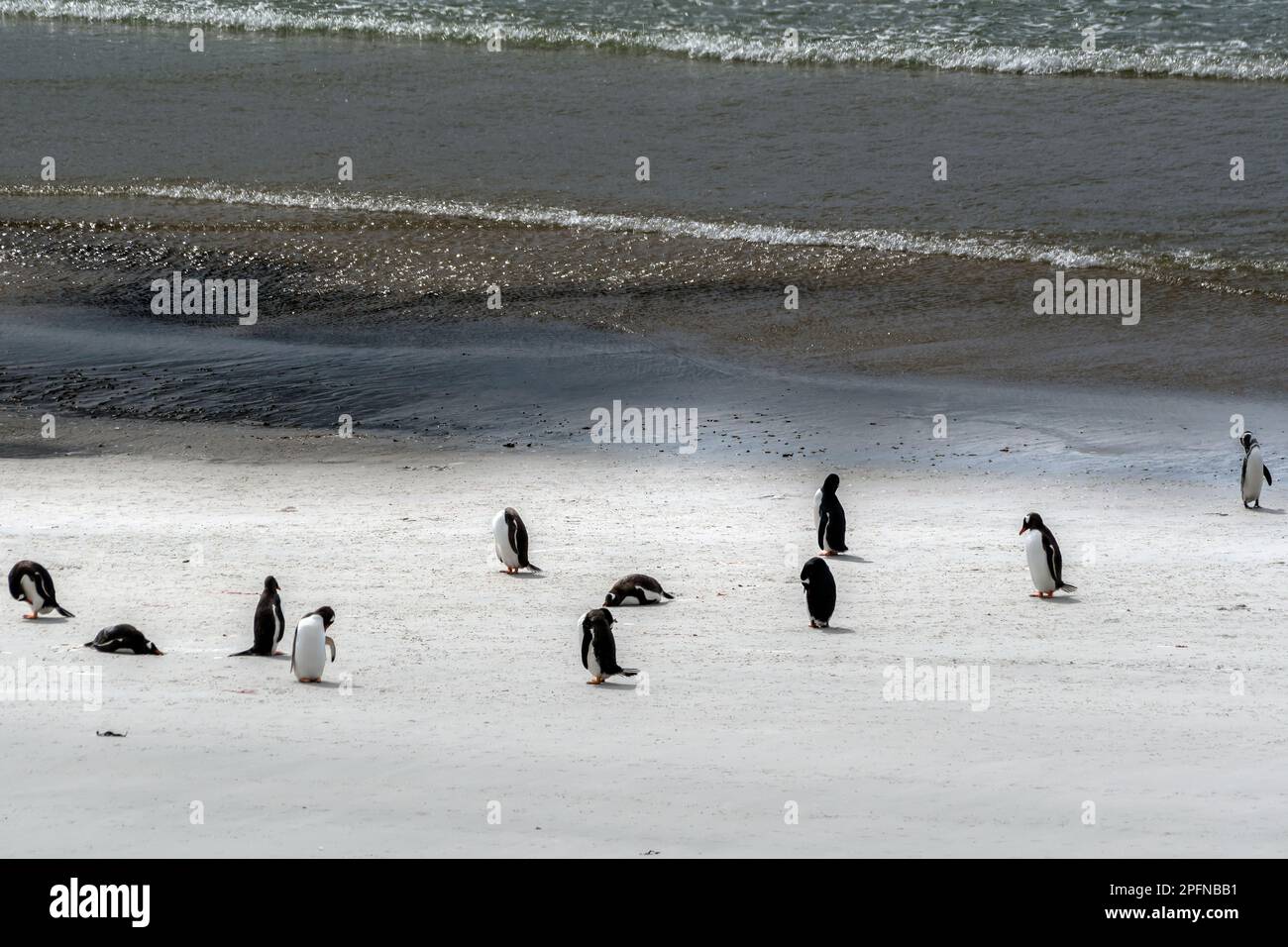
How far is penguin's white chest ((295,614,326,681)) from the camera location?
7.80 m

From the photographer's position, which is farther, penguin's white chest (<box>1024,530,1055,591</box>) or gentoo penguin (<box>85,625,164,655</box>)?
A: penguin's white chest (<box>1024,530,1055,591</box>)

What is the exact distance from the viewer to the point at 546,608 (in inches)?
364

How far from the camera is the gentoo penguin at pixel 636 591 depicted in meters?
9.13

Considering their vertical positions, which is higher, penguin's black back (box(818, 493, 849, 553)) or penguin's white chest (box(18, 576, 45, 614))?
penguin's black back (box(818, 493, 849, 553))

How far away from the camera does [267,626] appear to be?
8.26 m

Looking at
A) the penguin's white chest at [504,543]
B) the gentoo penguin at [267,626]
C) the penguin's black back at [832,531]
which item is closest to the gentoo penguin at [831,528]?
the penguin's black back at [832,531]

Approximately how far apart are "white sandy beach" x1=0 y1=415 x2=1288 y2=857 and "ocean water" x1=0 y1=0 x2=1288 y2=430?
3.53 meters

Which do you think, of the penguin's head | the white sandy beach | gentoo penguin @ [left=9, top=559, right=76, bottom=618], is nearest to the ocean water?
the white sandy beach

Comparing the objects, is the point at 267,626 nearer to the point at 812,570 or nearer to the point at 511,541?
the point at 511,541

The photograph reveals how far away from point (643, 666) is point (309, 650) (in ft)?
5.44

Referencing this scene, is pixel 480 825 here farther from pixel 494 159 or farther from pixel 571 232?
pixel 494 159

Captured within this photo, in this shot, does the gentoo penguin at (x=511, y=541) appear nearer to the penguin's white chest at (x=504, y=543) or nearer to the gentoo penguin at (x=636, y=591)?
the penguin's white chest at (x=504, y=543)

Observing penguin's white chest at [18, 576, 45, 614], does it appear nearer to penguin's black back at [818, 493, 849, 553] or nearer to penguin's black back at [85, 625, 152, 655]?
penguin's black back at [85, 625, 152, 655]

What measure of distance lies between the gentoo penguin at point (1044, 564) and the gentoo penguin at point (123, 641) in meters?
4.95
